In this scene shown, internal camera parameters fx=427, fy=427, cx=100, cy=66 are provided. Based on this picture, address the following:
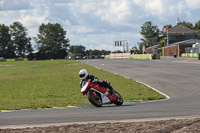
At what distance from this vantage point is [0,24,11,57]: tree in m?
185

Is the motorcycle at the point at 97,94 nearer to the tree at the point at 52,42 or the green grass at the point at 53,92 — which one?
the green grass at the point at 53,92

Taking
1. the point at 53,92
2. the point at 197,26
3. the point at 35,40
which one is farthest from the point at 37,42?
the point at 53,92

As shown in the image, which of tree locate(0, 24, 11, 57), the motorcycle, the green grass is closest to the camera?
the motorcycle

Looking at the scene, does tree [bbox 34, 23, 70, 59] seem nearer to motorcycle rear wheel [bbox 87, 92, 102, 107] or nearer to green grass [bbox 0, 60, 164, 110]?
green grass [bbox 0, 60, 164, 110]

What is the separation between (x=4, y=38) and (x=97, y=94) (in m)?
180

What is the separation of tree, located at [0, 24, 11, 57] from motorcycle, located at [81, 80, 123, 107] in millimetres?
173361

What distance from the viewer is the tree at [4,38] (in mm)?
185000

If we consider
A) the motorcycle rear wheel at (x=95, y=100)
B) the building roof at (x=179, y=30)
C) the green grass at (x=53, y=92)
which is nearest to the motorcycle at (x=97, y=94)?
the motorcycle rear wheel at (x=95, y=100)

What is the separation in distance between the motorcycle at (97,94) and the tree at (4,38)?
569 feet

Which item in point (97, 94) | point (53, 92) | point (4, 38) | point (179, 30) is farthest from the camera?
point (4, 38)

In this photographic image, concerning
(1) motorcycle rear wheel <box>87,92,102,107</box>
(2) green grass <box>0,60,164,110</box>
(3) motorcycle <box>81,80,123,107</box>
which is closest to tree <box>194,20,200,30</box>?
(2) green grass <box>0,60,164,110</box>

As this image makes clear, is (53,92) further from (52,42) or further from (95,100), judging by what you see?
(52,42)

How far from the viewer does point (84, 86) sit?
1362 centimetres

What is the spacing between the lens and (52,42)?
623ft
